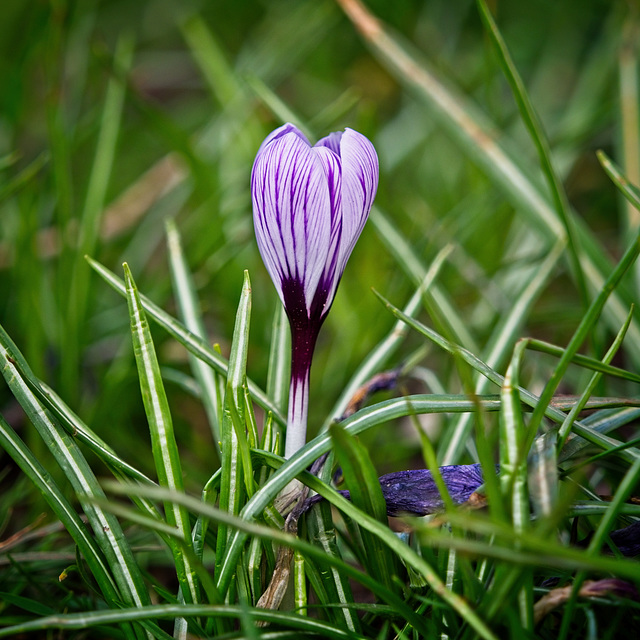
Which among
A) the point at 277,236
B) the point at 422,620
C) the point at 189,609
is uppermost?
the point at 277,236

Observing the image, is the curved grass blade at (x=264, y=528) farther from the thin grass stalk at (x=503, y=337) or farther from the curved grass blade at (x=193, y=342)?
the thin grass stalk at (x=503, y=337)

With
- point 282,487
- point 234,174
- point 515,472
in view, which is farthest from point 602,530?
point 234,174

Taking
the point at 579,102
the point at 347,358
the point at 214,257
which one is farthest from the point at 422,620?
the point at 579,102

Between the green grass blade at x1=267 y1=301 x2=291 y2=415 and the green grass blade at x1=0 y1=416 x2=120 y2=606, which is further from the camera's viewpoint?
the green grass blade at x1=267 y1=301 x2=291 y2=415

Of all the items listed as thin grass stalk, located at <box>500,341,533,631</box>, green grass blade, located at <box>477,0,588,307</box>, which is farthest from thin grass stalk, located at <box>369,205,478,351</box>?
thin grass stalk, located at <box>500,341,533,631</box>

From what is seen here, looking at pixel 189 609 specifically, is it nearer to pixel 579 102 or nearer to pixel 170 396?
pixel 170 396

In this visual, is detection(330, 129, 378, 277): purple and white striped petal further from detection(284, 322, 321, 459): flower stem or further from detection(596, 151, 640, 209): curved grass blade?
detection(596, 151, 640, 209): curved grass blade
